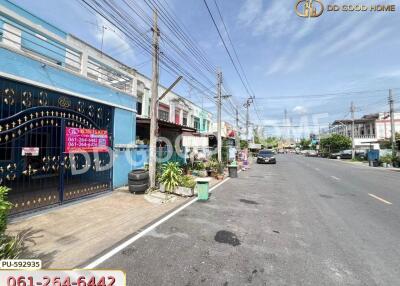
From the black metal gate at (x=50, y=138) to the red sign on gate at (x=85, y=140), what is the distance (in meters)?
0.19

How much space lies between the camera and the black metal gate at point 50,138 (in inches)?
251

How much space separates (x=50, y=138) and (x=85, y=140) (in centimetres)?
119

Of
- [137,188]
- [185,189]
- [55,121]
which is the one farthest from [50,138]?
[185,189]

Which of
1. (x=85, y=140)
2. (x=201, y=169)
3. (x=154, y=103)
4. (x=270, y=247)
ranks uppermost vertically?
(x=154, y=103)

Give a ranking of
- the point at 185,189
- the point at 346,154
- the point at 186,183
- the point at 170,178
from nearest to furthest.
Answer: the point at 185,189, the point at 170,178, the point at 186,183, the point at 346,154

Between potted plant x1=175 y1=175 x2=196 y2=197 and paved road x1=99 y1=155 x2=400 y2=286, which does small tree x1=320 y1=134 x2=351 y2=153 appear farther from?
potted plant x1=175 y1=175 x2=196 y2=197

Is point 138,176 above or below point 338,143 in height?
below

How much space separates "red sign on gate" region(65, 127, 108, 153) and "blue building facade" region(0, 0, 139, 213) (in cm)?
6

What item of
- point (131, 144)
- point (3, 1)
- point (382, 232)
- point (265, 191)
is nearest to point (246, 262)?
point (382, 232)

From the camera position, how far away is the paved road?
3.67 metres

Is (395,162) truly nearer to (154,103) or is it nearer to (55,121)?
(154,103)

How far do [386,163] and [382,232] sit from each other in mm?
30389

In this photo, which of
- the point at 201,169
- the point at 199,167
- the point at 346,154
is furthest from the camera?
the point at 346,154

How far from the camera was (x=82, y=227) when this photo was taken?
5789mm
